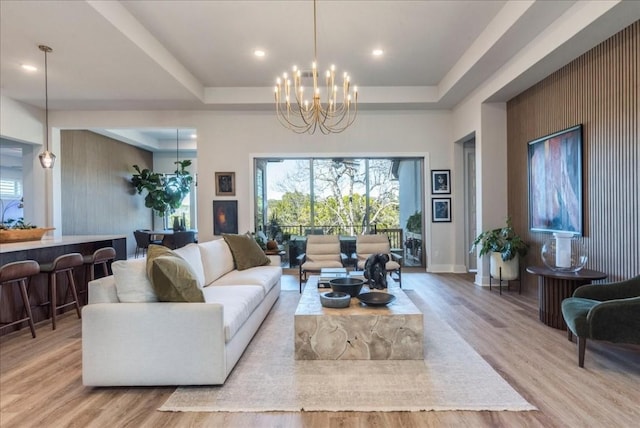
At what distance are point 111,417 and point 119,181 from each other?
29.0 ft

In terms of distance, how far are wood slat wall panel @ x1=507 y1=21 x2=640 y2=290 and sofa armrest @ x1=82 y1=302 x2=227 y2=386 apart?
3.87 metres

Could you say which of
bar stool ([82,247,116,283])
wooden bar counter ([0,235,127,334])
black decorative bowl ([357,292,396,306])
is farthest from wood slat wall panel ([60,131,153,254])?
black decorative bowl ([357,292,396,306])

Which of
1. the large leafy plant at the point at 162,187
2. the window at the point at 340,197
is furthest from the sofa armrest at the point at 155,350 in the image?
the large leafy plant at the point at 162,187

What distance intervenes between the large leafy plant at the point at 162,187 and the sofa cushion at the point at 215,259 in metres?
6.09

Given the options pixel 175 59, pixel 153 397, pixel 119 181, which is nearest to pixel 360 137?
pixel 175 59

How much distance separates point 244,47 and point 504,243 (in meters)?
4.64

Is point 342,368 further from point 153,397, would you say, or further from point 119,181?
point 119,181

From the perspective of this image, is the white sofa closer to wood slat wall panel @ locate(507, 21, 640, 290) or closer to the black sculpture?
the black sculpture

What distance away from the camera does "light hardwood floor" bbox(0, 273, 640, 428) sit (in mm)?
2133

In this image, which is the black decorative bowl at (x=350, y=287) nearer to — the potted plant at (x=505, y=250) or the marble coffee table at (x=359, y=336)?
the marble coffee table at (x=359, y=336)

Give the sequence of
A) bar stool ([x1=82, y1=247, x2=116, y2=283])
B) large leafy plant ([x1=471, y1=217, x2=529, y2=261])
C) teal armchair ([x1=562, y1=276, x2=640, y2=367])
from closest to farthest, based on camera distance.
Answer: teal armchair ([x1=562, y1=276, x2=640, y2=367])
bar stool ([x1=82, y1=247, x2=116, y2=283])
large leafy plant ([x1=471, y1=217, x2=529, y2=261])

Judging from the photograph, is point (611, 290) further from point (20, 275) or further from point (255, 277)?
point (20, 275)

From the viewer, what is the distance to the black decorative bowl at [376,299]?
3.09 m

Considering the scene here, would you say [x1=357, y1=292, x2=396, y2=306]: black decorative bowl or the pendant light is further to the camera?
the pendant light
